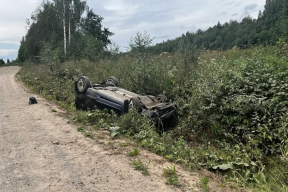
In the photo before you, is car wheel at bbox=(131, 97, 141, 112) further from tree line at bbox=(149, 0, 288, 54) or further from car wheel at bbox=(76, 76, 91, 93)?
tree line at bbox=(149, 0, 288, 54)

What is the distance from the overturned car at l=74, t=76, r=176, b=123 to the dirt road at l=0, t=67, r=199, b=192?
1214 mm

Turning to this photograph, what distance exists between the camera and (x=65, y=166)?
11.5 feet

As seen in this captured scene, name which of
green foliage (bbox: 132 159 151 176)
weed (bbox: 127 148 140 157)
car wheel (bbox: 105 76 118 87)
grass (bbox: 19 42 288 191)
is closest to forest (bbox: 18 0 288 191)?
grass (bbox: 19 42 288 191)

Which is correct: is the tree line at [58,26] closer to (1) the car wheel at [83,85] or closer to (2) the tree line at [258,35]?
(2) the tree line at [258,35]

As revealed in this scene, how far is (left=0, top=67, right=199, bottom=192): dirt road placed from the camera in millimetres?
2979

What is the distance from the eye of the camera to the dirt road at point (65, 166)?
9.77 feet

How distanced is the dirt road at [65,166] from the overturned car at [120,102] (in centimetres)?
121

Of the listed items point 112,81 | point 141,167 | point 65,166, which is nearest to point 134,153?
point 141,167

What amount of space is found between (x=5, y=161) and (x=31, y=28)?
37.6 meters

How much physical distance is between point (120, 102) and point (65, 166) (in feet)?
8.66

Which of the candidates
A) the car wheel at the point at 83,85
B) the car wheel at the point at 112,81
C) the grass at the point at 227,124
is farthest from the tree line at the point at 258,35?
the car wheel at the point at 83,85

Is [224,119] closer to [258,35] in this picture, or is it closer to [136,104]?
[136,104]

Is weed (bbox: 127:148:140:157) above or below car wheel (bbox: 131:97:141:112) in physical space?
below

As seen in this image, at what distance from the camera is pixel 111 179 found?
3152 mm
